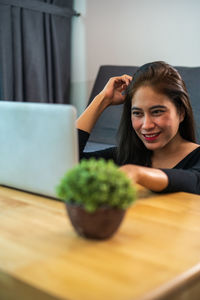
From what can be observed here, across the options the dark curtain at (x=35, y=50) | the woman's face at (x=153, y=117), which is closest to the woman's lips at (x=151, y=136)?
the woman's face at (x=153, y=117)

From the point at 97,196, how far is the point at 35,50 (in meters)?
2.71

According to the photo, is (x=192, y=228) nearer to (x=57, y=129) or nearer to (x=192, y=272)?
(x=192, y=272)

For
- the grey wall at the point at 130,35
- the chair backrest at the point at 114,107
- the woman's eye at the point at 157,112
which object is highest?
the grey wall at the point at 130,35

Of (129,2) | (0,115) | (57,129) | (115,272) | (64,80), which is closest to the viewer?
(115,272)

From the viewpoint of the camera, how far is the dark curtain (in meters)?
3.06

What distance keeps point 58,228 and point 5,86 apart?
2337mm

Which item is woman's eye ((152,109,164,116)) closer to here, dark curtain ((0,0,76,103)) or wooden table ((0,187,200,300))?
wooden table ((0,187,200,300))

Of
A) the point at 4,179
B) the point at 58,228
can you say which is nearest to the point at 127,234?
the point at 58,228

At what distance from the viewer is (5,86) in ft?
9.95

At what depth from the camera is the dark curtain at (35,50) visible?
3057mm

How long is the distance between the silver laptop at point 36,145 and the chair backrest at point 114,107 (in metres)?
1.34

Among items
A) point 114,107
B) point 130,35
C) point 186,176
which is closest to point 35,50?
point 130,35

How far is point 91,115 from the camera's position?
1673 mm

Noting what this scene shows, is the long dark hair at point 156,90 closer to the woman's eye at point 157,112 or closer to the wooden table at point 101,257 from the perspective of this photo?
the woman's eye at point 157,112
